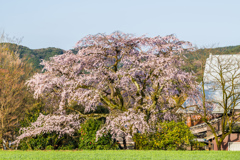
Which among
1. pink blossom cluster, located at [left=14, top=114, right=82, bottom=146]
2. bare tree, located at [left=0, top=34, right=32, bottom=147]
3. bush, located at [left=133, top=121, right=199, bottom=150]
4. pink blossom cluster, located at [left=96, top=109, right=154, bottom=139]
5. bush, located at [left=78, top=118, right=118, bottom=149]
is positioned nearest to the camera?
pink blossom cluster, located at [left=96, top=109, right=154, bottom=139]

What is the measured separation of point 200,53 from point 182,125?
8547 millimetres

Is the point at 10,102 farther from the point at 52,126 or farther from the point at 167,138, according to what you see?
the point at 167,138

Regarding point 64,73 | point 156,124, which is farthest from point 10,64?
point 156,124

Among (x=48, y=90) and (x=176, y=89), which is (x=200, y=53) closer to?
(x=176, y=89)

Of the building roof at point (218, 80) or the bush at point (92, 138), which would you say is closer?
the bush at point (92, 138)

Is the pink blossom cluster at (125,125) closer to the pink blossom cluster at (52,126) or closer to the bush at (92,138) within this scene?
the bush at (92,138)

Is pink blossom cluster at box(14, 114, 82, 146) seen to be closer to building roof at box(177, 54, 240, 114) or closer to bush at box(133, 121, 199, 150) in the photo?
bush at box(133, 121, 199, 150)

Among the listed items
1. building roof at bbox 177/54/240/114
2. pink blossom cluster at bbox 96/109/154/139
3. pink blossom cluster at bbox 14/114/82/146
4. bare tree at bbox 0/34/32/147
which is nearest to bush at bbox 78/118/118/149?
pink blossom cluster at bbox 96/109/154/139

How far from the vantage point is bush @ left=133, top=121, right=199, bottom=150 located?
18.1 metres

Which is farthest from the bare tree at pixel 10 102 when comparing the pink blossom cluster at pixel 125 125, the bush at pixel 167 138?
the bush at pixel 167 138

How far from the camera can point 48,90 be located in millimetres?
20281

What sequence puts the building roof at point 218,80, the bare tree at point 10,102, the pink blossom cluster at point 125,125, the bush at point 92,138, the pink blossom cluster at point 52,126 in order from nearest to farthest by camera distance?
the pink blossom cluster at point 125,125, the bush at point 92,138, the pink blossom cluster at point 52,126, the bare tree at point 10,102, the building roof at point 218,80

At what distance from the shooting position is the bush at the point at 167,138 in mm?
18094

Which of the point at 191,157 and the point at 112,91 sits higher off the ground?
the point at 112,91
